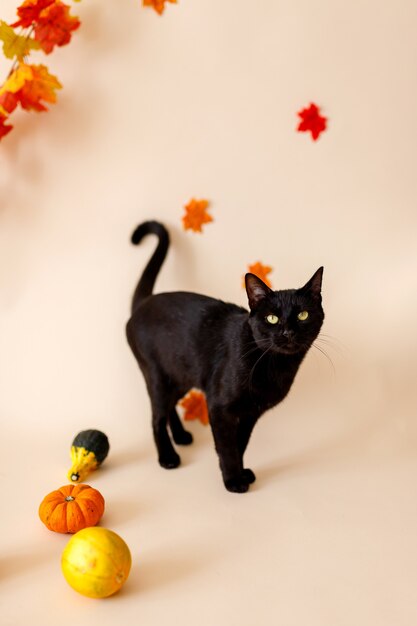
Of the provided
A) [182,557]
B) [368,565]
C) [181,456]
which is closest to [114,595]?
[182,557]

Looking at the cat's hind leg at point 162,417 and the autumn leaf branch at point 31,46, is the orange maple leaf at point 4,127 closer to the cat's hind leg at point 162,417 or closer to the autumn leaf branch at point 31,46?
the autumn leaf branch at point 31,46

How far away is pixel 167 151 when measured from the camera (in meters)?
2.39

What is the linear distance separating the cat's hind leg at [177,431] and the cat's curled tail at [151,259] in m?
0.40

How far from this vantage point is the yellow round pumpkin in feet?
4.84

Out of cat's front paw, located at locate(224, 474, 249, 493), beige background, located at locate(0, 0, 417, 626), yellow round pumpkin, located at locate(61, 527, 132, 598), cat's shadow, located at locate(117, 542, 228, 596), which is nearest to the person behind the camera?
yellow round pumpkin, located at locate(61, 527, 132, 598)

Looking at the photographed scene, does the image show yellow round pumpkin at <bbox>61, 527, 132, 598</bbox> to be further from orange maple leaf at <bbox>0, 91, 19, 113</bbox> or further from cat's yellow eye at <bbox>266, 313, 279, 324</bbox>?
orange maple leaf at <bbox>0, 91, 19, 113</bbox>

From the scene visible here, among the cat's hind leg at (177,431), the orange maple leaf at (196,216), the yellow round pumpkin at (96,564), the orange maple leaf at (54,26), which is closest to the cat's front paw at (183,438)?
the cat's hind leg at (177,431)

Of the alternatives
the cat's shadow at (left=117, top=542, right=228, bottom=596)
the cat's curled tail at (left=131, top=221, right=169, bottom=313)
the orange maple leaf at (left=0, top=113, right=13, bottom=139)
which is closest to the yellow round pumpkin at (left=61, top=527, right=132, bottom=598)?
the cat's shadow at (left=117, top=542, right=228, bottom=596)

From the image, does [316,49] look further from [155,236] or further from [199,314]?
[199,314]

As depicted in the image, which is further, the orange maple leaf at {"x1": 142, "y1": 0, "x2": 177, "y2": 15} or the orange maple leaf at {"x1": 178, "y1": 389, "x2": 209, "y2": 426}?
the orange maple leaf at {"x1": 178, "y1": 389, "x2": 209, "y2": 426}

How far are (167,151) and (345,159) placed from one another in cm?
65

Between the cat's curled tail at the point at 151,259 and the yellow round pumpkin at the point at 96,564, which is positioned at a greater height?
the cat's curled tail at the point at 151,259

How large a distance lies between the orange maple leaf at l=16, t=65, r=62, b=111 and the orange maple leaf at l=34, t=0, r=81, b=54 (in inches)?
3.2

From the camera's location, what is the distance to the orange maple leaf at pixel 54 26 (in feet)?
7.01
